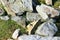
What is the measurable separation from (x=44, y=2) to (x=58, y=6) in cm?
57

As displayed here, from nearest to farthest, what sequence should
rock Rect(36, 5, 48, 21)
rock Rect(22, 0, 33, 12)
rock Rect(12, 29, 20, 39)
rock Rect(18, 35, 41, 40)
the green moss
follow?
rock Rect(18, 35, 41, 40) → rock Rect(12, 29, 20, 39) → the green moss → rock Rect(36, 5, 48, 21) → rock Rect(22, 0, 33, 12)

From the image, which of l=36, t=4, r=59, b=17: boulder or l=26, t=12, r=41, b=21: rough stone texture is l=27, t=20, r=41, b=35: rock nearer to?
l=26, t=12, r=41, b=21: rough stone texture

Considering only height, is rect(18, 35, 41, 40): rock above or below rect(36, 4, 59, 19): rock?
below

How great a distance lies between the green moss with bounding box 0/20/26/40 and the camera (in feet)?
25.9

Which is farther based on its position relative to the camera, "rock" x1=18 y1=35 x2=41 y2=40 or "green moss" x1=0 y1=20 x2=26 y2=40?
"green moss" x1=0 y1=20 x2=26 y2=40

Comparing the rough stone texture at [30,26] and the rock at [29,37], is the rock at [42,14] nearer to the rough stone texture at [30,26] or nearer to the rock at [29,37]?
the rough stone texture at [30,26]

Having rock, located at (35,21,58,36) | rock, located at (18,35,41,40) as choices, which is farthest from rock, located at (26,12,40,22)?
rock, located at (18,35,41,40)

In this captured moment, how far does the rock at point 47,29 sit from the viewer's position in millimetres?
7680

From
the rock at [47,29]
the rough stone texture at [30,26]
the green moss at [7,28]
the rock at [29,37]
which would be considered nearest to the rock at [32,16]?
the rough stone texture at [30,26]

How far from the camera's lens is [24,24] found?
8227 mm

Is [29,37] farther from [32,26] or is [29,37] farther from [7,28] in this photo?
[7,28]

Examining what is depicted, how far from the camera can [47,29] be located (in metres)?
7.75

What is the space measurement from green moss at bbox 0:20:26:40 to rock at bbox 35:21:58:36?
1.91ft

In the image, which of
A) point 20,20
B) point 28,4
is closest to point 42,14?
point 28,4
